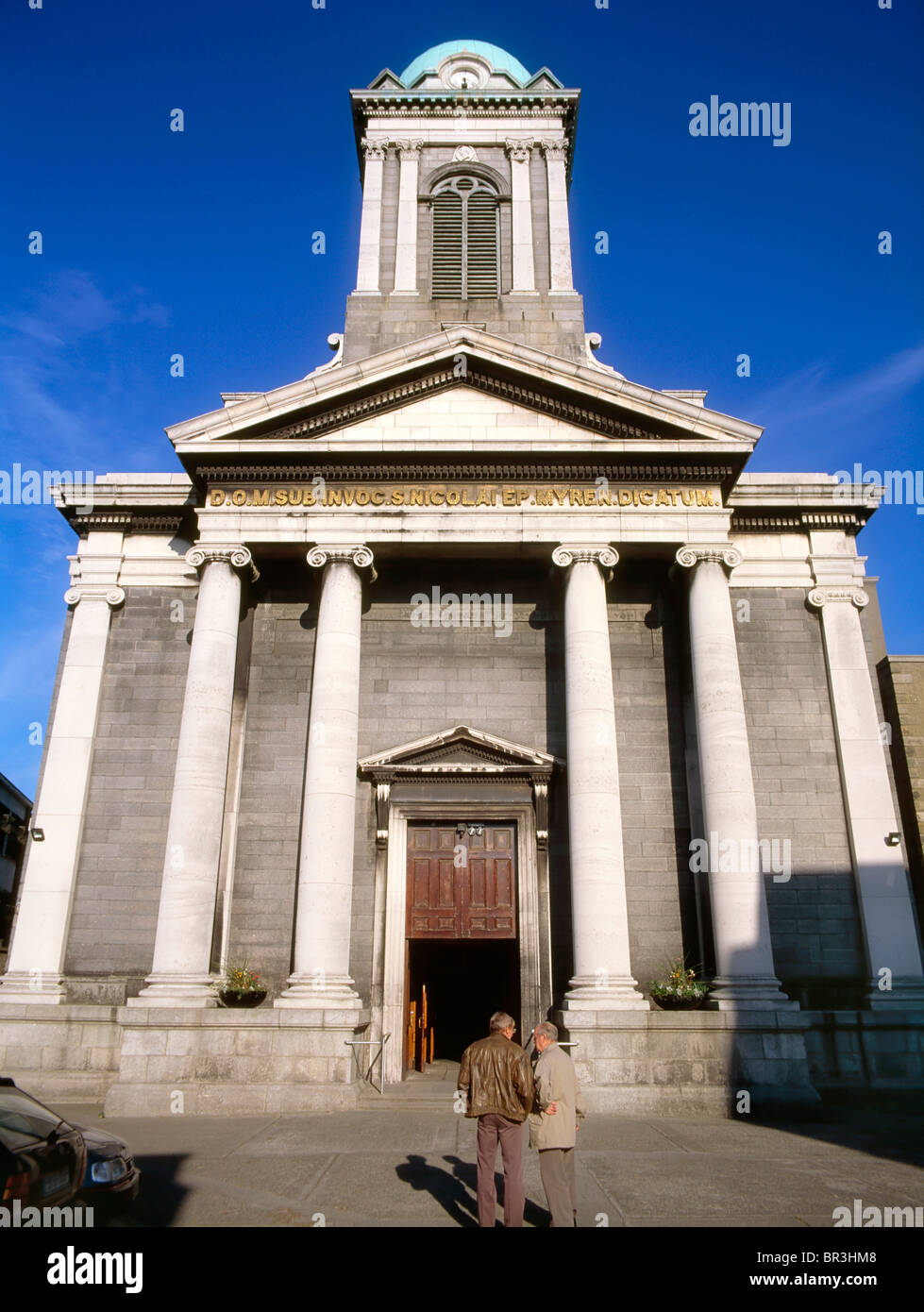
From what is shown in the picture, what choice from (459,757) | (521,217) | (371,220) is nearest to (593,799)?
(459,757)

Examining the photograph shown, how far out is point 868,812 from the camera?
18.1 m

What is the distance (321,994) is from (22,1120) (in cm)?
854

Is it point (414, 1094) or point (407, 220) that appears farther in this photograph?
point (407, 220)

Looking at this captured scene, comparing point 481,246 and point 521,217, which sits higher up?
point 521,217

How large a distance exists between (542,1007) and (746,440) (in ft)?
40.1

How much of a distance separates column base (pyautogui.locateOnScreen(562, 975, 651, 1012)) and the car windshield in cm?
951

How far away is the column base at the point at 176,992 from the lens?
50.4ft

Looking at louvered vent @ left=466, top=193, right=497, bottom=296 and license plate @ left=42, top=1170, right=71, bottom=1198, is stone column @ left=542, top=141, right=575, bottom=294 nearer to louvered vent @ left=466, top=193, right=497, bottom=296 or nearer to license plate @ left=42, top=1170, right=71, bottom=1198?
louvered vent @ left=466, top=193, right=497, bottom=296

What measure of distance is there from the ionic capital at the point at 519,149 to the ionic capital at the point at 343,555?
14.6m

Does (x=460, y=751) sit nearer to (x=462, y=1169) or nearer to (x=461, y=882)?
(x=461, y=882)

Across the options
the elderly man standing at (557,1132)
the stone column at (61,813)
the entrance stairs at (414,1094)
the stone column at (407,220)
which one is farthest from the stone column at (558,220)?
the elderly man standing at (557,1132)
